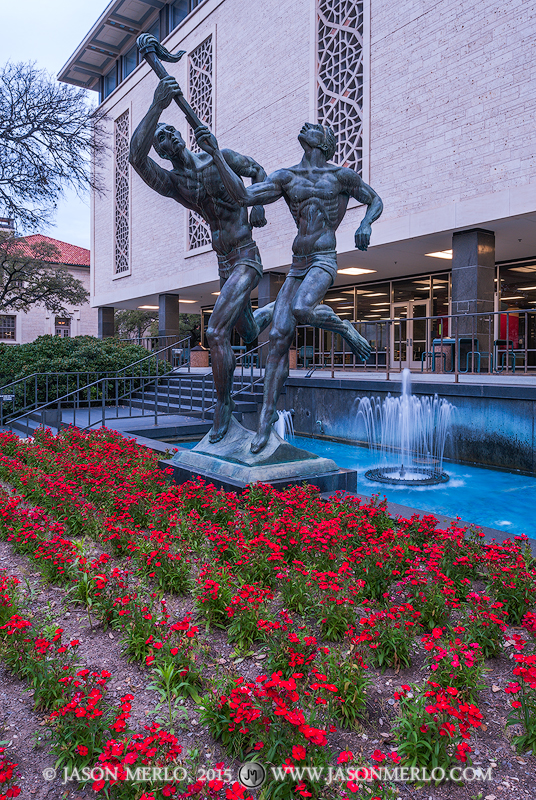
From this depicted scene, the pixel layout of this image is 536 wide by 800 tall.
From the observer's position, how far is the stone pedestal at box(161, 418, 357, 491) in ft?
16.8

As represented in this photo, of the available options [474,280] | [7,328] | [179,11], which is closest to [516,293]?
[474,280]

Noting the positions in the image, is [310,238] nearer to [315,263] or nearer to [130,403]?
[315,263]

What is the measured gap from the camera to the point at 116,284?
2933cm

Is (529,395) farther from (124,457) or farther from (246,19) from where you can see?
(246,19)

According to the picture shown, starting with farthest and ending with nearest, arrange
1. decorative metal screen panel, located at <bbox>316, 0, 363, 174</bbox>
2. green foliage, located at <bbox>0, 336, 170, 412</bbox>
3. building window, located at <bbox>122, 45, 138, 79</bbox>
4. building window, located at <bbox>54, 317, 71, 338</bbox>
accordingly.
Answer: building window, located at <bbox>54, 317, 71, 338</bbox> → building window, located at <bbox>122, 45, 138, 79</bbox> → decorative metal screen panel, located at <bbox>316, 0, 363, 174</bbox> → green foliage, located at <bbox>0, 336, 170, 412</bbox>

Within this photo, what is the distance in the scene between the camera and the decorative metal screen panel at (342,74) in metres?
15.3

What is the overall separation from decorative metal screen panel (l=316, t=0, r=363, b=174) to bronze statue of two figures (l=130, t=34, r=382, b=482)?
10961 mm

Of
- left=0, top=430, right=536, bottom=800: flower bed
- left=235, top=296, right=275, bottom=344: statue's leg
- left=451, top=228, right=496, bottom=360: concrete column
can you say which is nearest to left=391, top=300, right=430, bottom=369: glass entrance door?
left=451, top=228, right=496, bottom=360: concrete column

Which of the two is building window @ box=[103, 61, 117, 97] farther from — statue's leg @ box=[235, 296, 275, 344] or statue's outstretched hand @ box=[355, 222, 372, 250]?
statue's outstretched hand @ box=[355, 222, 372, 250]

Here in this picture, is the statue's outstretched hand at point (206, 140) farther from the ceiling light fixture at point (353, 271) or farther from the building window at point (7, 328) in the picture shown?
the building window at point (7, 328)

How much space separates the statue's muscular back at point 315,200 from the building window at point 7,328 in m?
43.8

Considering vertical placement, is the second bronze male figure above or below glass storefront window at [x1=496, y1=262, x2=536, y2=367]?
below

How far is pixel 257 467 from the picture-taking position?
5.16 m

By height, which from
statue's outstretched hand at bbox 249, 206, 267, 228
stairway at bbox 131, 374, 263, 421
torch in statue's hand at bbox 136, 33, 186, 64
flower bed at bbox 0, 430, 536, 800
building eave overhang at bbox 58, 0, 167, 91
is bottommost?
flower bed at bbox 0, 430, 536, 800
